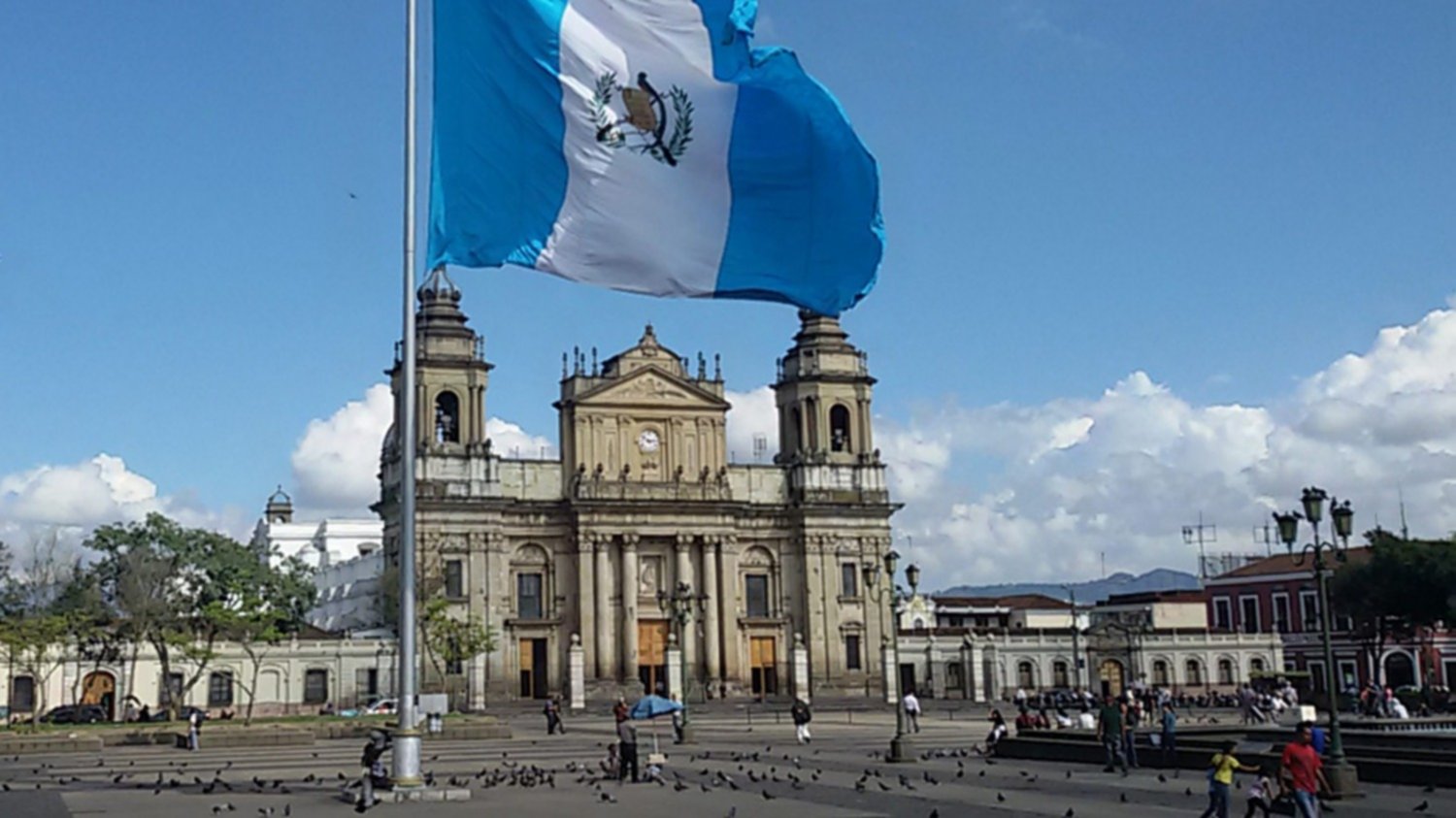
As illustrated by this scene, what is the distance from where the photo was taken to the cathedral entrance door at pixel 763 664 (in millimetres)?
78750

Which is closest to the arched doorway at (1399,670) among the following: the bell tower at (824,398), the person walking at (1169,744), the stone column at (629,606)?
the bell tower at (824,398)

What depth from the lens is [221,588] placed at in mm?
70438

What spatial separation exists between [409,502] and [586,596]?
5502 cm

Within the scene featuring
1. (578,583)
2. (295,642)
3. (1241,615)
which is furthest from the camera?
(1241,615)

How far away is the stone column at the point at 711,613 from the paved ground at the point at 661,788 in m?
36.4

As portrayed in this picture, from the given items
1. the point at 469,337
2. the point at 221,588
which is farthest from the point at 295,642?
the point at 469,337

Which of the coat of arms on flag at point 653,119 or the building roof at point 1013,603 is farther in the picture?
the building roof at point 1013,603

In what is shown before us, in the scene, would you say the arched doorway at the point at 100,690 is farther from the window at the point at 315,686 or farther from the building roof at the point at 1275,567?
the building roof at the point at 1275,567

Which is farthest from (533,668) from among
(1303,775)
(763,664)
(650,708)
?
(1303,775)

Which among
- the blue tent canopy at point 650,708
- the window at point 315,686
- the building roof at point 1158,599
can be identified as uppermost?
the building roof at point 1158,599

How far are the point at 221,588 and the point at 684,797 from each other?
51.0 m

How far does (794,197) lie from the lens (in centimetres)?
1994

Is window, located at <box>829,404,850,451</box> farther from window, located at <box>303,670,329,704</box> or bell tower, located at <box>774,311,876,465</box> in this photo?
window, located at <box>303,670,329,704</box>

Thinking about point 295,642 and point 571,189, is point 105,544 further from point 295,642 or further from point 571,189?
point 571,189
